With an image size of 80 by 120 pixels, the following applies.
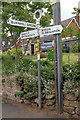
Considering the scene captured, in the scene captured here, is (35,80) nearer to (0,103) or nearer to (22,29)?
(0,103)

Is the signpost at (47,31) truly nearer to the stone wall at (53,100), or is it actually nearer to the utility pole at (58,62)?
the utility pole at (58,62)

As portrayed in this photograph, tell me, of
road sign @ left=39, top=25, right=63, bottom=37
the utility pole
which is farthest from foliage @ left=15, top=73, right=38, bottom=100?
road sign @ left=39, top=25, right=63, bottom=37

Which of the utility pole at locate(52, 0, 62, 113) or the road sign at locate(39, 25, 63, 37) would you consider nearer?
the road sign at locate(39, 25, 63, 37)

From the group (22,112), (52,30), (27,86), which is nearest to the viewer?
(52,30)

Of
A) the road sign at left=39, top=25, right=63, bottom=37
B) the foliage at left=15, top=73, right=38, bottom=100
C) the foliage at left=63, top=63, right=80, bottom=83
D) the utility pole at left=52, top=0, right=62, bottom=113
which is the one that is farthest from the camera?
the foliage at left=15, top=73, right=38, bottom=100

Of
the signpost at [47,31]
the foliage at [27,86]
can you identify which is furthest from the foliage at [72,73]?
the signpost at [47,31]

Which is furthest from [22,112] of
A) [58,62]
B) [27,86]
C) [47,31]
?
[47,31]

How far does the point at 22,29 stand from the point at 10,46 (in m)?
1.48

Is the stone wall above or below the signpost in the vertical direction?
below

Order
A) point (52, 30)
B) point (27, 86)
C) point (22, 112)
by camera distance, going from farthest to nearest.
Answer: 1. point (27, 86)
2. point (22, 112)
3. point (52, 30)

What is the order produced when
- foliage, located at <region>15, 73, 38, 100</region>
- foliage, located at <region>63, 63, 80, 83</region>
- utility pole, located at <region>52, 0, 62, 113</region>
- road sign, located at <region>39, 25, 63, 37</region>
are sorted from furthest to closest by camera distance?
foliage, located at <region>15, 73, 38, 100</region>, foliage, located at <region>63, 63, 80, 83</region>, utility pole, located at <region>52, 0, 62, 113</region>, road sign, located at <region>39, 25, 63, 37</region>

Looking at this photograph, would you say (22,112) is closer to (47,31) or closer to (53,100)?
(53,100)

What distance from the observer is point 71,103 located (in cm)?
317

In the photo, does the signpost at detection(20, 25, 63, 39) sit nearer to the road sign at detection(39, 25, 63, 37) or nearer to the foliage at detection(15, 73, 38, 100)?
the road sign at detection(39, 25, 63, 37)
